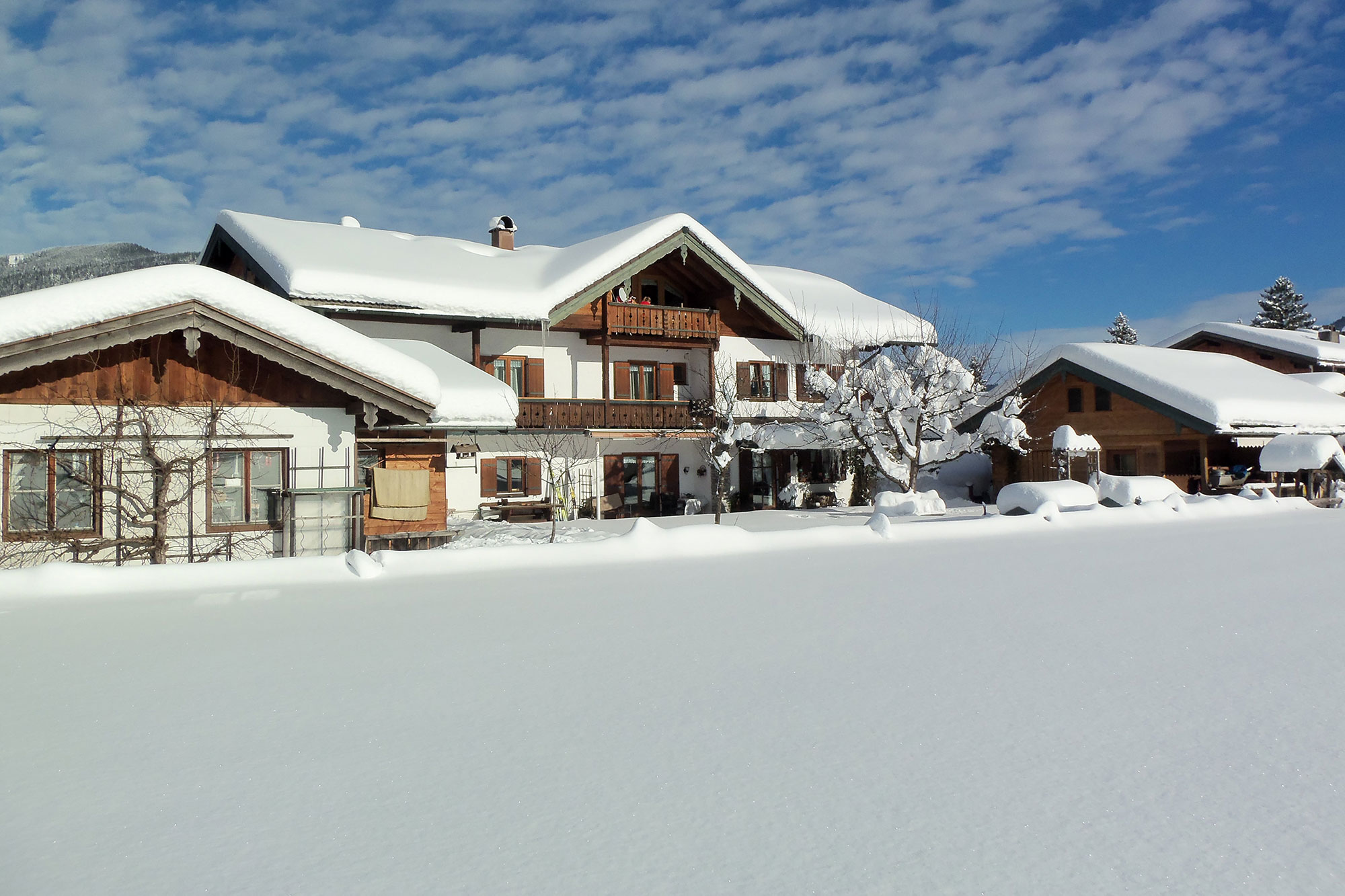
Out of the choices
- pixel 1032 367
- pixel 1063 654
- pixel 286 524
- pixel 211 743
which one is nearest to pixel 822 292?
pixel 1032 367

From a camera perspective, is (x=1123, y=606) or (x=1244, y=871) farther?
(x=1123, y=606)

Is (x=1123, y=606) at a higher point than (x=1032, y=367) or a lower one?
lower

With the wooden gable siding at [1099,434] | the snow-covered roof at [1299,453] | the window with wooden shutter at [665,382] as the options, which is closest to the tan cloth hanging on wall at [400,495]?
the window with wooden shutter at [665,382]

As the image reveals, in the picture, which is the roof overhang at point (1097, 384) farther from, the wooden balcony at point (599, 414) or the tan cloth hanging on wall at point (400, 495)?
the tan cloth hanging on wall at point (400, 495)

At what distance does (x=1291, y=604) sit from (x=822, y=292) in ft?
79.3

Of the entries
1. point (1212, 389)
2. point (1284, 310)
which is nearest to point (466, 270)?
point (1212, 389)

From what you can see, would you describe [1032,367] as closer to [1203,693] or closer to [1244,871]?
[1203,693]

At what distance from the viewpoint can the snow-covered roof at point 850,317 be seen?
26.8m

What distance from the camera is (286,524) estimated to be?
12.2 metres

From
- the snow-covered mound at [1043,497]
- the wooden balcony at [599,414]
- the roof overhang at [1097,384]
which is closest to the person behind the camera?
the snow-covered mound at [1043,497]

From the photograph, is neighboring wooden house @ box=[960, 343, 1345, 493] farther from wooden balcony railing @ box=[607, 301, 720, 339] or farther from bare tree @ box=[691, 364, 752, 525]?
wooden balcony railing @ box=[607, 301, 720, 339]

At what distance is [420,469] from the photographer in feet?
53.2

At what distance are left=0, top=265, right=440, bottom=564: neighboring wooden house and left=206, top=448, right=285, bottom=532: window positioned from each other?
0.06 ft

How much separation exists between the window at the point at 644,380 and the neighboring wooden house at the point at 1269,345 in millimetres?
25511
